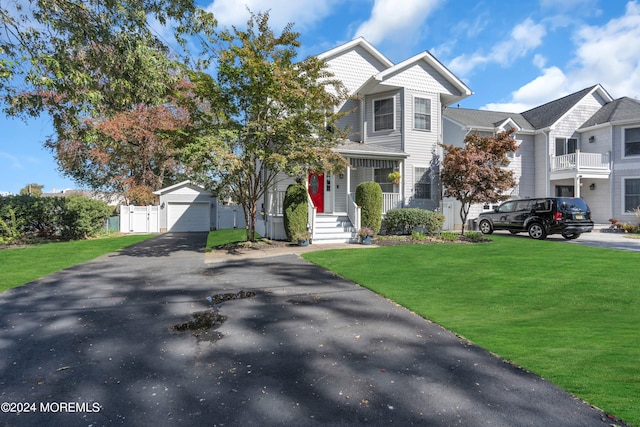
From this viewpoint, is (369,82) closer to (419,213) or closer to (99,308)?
(419,213)

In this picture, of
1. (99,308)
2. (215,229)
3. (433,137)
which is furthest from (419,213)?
(215,229)

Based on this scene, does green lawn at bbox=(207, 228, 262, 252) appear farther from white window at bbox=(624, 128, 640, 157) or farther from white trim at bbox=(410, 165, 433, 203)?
white window at bbox=(624, 128, 640, 157)

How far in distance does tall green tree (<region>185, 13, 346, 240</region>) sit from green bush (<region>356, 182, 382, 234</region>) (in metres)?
2.65

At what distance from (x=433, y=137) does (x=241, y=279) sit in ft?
43.9

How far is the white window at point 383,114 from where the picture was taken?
56.5ft

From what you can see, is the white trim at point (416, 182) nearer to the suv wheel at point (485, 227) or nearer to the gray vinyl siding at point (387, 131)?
the gray vinyl siding at point (387, 131)

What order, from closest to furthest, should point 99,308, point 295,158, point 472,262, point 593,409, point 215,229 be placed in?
point 593,409 < point 99,308 < point 472,262 < point 295,158 < point 215,229

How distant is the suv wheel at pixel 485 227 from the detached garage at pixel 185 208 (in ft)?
60.4

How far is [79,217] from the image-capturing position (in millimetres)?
17156

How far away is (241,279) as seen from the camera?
778 centimetres

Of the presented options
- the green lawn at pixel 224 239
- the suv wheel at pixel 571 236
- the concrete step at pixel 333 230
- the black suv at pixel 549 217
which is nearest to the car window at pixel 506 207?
the black suv at pixel 549 217

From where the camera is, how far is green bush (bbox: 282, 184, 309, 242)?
1345 centimetres

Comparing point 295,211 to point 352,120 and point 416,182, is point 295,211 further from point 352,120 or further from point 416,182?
point 352,120

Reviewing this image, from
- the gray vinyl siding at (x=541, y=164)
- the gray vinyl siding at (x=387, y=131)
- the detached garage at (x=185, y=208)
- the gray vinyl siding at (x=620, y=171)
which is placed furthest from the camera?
the detached garage at (x=185, y=208)
